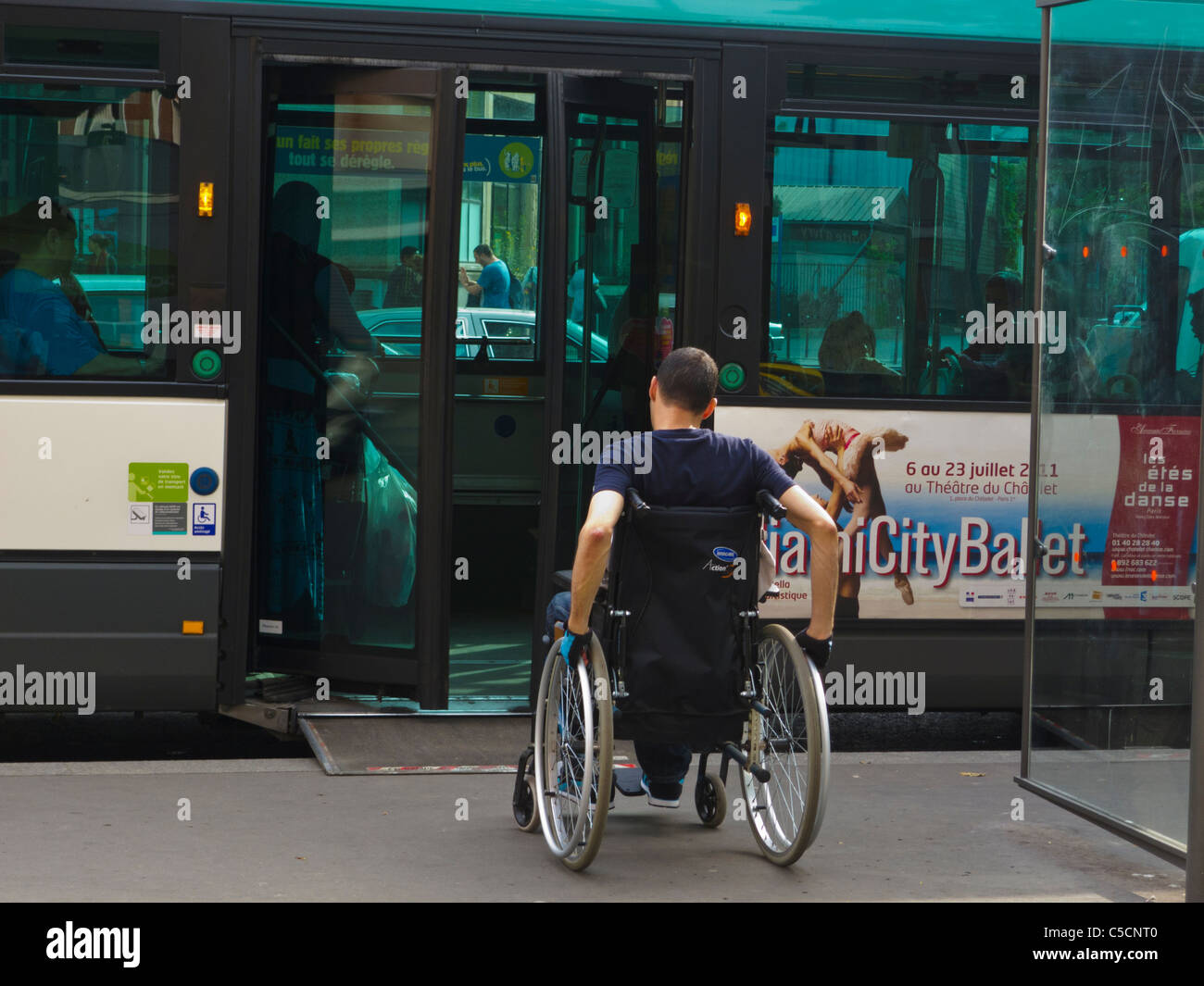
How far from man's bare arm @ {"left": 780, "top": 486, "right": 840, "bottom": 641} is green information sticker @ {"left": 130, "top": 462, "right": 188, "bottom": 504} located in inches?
102

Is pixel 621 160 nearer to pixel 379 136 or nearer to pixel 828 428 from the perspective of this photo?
pixel 379 136

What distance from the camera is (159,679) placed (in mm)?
6145

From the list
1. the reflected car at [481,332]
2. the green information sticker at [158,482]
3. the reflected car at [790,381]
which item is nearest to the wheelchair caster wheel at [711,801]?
the reflected car at [790,381]

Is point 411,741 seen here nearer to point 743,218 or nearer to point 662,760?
point 662,760

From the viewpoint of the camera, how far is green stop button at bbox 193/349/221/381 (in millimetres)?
6191

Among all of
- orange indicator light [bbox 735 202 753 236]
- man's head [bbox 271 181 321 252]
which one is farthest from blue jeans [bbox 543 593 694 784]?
man's head [bbox 271 181 321 252]

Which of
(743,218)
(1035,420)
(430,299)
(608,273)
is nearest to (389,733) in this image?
(430,299)

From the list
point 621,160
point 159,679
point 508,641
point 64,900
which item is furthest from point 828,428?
point 64,900

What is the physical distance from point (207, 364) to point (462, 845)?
2207 millimetres

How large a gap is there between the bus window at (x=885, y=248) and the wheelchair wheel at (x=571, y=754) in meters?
2.05

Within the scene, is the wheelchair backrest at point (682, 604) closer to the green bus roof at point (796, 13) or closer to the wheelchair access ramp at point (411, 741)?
the wheelchair access ramp at point (411, 741)

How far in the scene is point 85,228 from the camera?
615cm

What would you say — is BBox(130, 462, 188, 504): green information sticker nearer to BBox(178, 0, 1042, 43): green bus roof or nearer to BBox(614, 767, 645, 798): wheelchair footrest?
BBox(178, 0, 1042, 43): green bus roof
